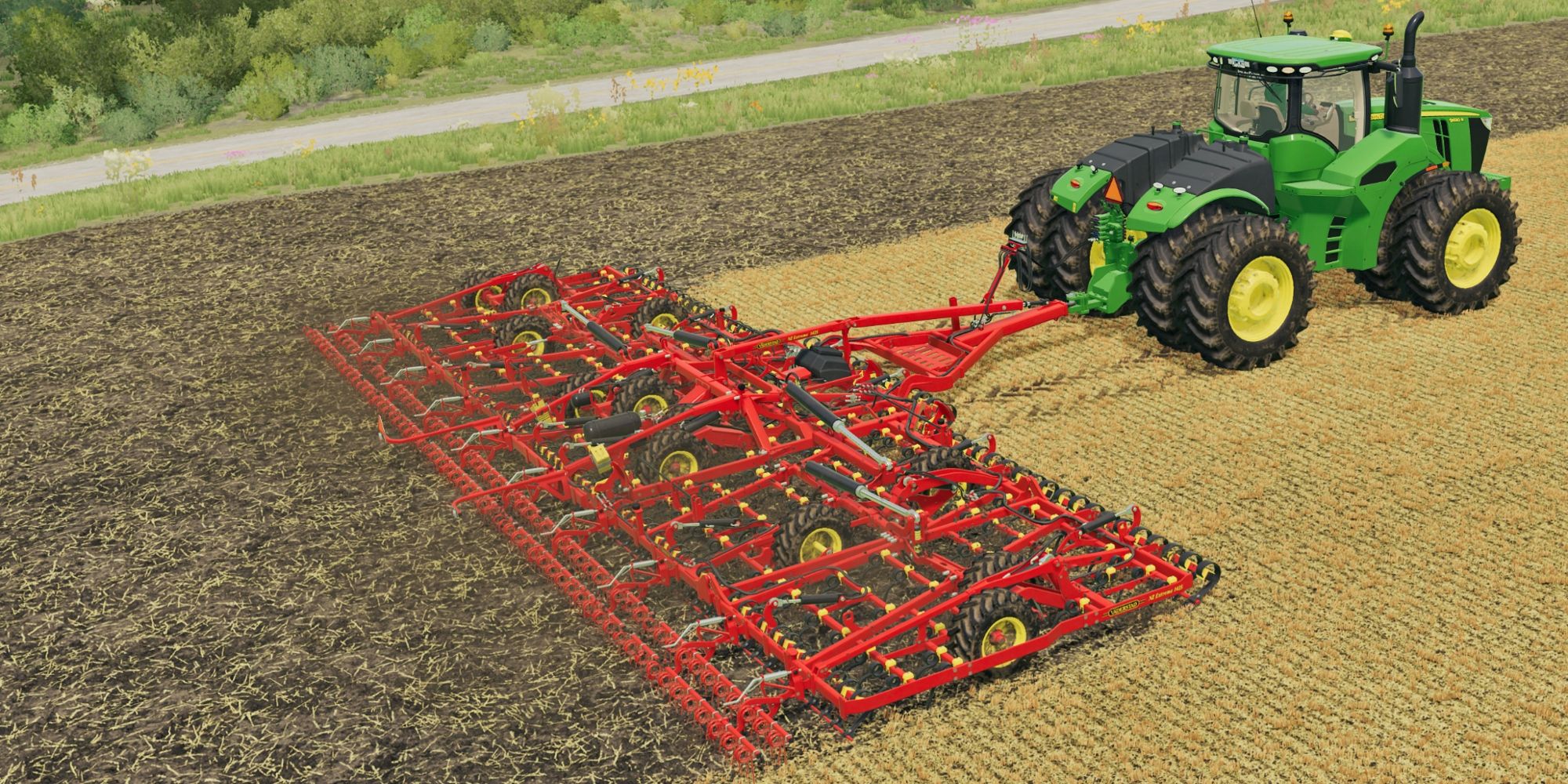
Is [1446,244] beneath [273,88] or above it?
beneath

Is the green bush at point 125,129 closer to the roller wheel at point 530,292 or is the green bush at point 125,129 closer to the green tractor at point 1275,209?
the roller wheel at point 530,292

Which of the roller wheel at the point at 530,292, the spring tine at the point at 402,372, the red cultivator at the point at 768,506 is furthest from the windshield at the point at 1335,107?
the spring tine at the point at 402,372

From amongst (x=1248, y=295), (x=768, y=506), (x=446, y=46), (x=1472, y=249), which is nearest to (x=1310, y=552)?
(x=1248, y=295)

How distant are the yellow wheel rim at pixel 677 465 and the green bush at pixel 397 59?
22849mm

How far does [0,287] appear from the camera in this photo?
14250 millimetres

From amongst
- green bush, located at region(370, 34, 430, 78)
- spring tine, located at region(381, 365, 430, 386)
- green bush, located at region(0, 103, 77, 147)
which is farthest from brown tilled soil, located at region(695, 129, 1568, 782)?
green bush, located at region(370, 34, 430, 78)

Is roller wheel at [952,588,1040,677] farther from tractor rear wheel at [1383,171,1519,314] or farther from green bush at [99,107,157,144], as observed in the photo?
green bush at [99,107,157,144]

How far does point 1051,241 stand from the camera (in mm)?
11391

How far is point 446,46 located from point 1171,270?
79.4ft

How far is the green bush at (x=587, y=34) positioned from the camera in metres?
32.2

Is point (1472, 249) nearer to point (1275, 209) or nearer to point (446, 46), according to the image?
point (1275, 209)

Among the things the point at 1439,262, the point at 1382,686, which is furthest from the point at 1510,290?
the point at 1382,686

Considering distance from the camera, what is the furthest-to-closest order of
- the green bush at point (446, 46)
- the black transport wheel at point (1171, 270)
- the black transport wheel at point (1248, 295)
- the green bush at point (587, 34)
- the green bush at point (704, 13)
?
the green bush at point (704, 13)
the green bush at point (587, 34)
the green bush at point (446, 46)
the black transport wheel at point (1171, 270)
the black transport wheel at point (1248, 295)

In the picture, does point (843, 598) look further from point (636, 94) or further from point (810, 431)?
point (636, 94)
